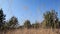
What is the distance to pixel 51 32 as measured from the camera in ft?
13.5

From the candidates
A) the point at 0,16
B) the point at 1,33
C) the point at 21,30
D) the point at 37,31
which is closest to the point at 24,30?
the point at 21,30

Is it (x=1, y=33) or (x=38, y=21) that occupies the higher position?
(x=38, y=21)

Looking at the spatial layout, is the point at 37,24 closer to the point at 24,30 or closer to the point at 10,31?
the point at 24,30

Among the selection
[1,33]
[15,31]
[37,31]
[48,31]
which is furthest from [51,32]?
[1,33]

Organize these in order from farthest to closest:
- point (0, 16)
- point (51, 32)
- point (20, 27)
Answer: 1. point (0, 16)
2. point (20, 27)
3. point (51, 32)

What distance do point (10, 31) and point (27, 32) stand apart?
504mm

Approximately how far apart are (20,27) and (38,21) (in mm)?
→ 842

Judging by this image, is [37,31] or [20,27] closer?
[37,31]

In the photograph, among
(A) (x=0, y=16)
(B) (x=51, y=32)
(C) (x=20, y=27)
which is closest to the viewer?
(B) (x=51, y=32)

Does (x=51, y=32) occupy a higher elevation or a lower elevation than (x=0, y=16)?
lower

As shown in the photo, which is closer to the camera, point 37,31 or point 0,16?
point 37,31

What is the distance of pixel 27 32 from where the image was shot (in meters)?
4.19

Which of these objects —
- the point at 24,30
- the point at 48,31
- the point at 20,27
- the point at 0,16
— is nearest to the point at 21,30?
the point at 24,30

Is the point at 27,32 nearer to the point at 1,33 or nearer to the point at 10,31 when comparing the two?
the point at 10,31
